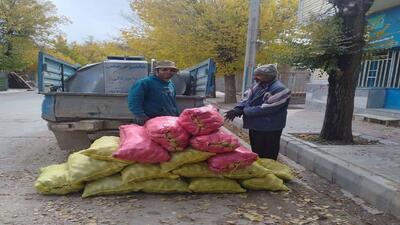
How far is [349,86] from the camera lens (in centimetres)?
666

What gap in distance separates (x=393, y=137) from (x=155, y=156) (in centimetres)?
596

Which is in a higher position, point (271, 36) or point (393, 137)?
point (271, 36)

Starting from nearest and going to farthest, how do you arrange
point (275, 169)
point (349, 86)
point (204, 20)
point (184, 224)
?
point (184, 224) → point (275, 169) → point (349, 86) → point (204, 20)

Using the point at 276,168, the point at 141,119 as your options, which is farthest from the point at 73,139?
the point at 276,168

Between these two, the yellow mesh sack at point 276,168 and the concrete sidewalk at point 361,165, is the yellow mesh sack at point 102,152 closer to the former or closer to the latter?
the yellow mesh sack at point 276,168

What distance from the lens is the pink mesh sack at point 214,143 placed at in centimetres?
389

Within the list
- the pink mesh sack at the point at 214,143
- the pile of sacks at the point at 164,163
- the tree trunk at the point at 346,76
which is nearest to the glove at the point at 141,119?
the pile of sacks at the point at 164,163

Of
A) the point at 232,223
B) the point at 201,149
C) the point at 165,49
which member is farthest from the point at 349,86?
the point at 165,49

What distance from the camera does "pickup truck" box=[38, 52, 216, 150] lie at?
539 centimetres

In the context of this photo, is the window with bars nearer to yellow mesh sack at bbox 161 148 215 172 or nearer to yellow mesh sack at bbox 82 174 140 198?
yellow mesh sack at bbox 161 148 215 172

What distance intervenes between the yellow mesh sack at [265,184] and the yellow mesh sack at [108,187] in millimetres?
1234

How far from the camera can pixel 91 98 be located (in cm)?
544

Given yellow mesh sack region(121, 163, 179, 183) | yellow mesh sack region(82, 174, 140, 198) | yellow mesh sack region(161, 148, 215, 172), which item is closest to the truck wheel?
yellow mesh sack region(82, 174, 140, 198)

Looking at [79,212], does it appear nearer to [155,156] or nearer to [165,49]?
[155,156]
